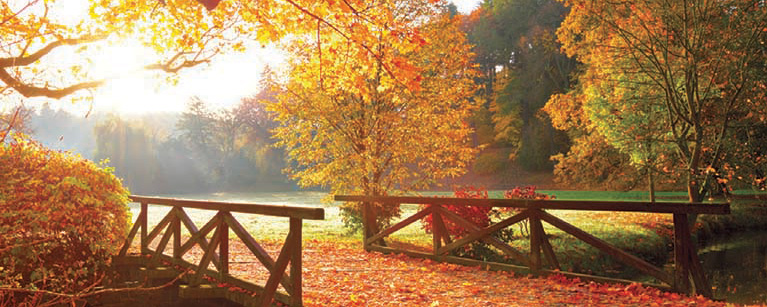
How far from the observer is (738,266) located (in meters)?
12.9

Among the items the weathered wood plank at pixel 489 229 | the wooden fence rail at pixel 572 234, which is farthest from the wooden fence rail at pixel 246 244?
the wooden fence rail at pixel 572 234

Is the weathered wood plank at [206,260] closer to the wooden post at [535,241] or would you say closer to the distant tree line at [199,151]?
the wooden post at [535,241]

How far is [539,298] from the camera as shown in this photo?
6320mm

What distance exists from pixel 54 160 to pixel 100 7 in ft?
11.8

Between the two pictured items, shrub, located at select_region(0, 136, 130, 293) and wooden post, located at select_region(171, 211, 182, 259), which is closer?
shrub, located at select_region(0, 136, 130, 293)

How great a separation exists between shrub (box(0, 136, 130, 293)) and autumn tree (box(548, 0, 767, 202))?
13779 millimetres

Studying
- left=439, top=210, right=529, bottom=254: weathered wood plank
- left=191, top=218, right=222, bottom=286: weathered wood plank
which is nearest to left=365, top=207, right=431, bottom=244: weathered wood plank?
left=439, top=210, right=529, bottom=254: weathered wood plank

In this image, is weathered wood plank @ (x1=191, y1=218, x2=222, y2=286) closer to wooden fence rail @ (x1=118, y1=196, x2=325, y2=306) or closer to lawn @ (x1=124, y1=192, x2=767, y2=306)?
wooden fence rail @ (x1=118, y1=196, x2=325, y2=306)

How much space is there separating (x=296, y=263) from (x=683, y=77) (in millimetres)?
15172

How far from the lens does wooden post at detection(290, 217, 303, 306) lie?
541 cm

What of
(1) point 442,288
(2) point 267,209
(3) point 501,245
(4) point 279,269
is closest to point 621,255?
(3) point 501,245

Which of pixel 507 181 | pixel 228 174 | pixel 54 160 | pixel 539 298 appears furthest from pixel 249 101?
pixel 539 298

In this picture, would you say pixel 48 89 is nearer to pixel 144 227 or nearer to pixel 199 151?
pixel 144 227

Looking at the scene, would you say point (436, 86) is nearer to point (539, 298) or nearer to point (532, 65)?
point (539, 298)
